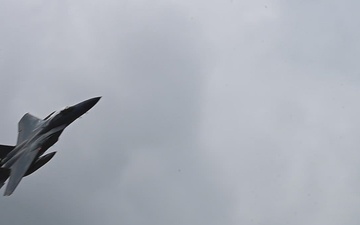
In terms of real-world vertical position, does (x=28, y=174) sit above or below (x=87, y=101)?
below

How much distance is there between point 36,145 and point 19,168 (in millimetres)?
4561

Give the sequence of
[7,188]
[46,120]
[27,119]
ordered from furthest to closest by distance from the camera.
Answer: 1. [27,119]
2. [46,120]
3. [7,188]

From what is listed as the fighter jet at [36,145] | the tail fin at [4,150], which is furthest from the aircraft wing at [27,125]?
the tail fin at [4,150]

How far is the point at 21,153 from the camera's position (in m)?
73.6

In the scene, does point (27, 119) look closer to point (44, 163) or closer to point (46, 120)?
point (46, 120)

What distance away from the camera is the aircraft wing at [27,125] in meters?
79.8

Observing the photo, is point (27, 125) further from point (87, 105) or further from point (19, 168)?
point (19, 168)

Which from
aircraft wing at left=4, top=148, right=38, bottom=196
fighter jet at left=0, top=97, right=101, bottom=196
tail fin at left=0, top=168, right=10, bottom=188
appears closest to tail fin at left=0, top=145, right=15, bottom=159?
fighter jet at left=0, top=97, right=101, bottom=196

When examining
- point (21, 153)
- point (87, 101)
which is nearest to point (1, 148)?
point (21, 153)

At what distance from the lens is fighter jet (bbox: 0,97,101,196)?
70062mm

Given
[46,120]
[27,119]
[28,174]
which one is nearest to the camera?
[28,174]

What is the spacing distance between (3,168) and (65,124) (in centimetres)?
913

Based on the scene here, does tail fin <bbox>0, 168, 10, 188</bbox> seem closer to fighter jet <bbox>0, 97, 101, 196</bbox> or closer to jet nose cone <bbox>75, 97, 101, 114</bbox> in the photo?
fighter jet <bbox>0, 97, 101, 196</bbox>

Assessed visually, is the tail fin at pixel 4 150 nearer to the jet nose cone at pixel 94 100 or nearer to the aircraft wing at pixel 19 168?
the aircraft wing at pixel 19 168
